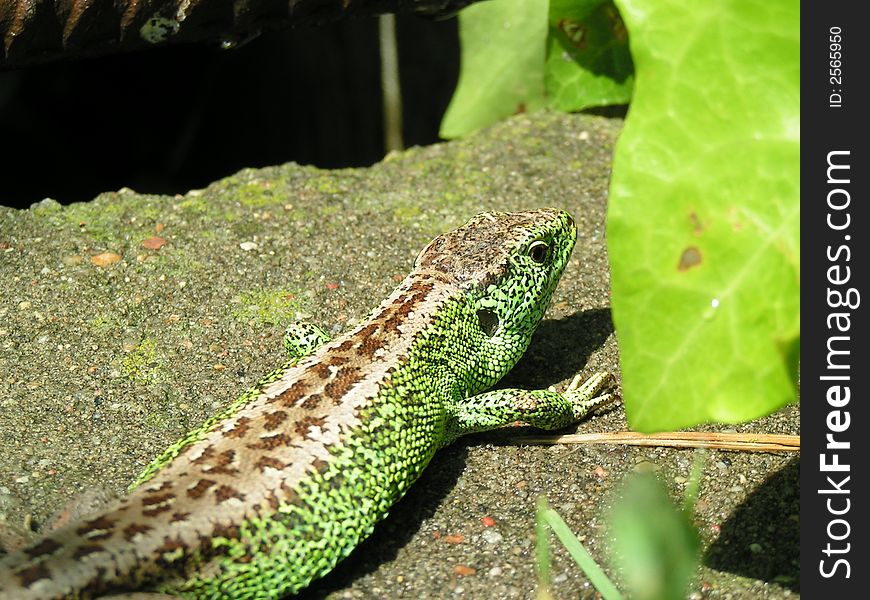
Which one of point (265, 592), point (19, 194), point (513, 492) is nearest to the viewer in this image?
point (265, 592)

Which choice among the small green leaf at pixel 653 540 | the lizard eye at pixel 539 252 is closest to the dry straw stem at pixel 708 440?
the lizard eye at pixel 539 252

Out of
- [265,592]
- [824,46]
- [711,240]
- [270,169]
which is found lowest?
[265,592]

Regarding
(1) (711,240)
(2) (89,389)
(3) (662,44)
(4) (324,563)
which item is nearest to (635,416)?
(1) (711,240)

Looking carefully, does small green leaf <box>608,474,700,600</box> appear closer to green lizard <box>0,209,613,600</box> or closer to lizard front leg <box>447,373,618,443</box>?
green lizard <box>0,209,613,600</box>

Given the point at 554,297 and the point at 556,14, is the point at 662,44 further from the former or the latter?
the point at 556,14

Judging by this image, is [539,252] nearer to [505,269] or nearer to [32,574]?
[505,269]

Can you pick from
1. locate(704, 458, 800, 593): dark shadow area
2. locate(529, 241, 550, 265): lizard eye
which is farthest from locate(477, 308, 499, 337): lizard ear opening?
locate(704, 458, 800, 593): dark shadow area
